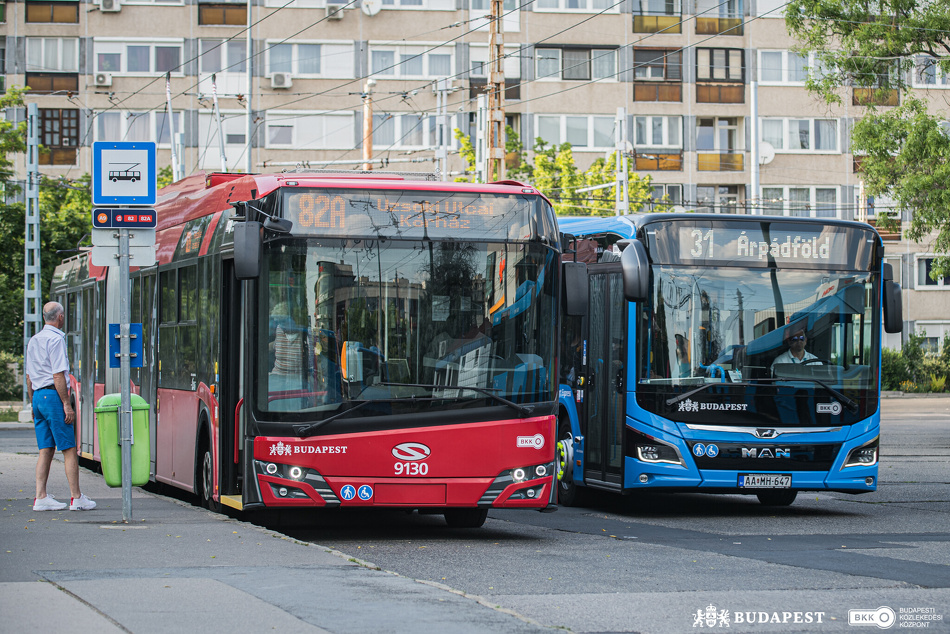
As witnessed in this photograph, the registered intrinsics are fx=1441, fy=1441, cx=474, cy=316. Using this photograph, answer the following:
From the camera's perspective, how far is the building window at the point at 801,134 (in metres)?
61.7

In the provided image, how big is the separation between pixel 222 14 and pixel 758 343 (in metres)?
46.6

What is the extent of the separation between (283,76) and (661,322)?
145 feet

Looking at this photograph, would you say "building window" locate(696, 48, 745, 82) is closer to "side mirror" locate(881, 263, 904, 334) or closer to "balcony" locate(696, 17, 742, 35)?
"balcony" locate(696, 17, 742, 35)

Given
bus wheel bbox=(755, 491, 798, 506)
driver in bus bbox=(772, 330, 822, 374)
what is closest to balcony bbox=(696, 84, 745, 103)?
bus wheel bbox=(755, 491, 798, 506)

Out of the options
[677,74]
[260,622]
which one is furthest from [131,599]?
[677,74]

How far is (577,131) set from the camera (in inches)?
2352

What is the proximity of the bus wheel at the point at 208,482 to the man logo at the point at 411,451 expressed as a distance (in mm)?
2554

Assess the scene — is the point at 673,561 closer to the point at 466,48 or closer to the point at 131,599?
the point at 131,599

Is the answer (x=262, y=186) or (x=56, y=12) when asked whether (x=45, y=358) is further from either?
(x=56, y=12)

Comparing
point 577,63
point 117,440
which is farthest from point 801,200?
point 117,440

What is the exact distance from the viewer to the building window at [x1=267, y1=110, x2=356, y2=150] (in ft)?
189

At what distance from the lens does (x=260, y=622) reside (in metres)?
7.18

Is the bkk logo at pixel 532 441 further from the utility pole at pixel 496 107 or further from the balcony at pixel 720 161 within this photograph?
the balcony at pixel 720 161

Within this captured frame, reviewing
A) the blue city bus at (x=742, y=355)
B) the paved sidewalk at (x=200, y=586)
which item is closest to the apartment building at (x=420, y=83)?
the blue city bus at (x=742, y=355)
